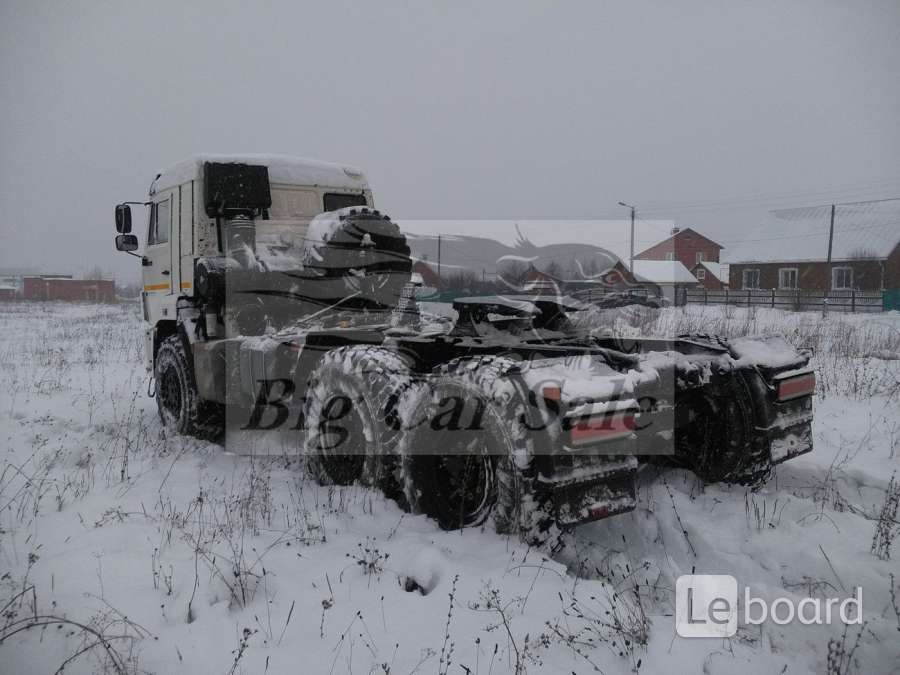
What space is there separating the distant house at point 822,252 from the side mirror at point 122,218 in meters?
34.3

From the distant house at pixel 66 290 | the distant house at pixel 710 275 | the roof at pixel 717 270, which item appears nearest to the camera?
the distant house at pixel 710 275

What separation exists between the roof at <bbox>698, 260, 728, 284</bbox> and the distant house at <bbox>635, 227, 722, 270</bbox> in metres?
0.85

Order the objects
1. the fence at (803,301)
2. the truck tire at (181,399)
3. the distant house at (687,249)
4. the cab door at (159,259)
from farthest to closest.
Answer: the distant house at (687,249)
the fence at (803,301)
the cab door at (159,259)
the truck tire at (181,399)

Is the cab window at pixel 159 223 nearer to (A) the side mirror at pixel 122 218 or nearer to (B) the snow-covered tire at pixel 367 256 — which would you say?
(A) the side mirror at pixel 122 218

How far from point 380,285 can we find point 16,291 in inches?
2831

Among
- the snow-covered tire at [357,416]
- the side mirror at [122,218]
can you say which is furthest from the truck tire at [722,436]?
the side mirror at [122,218]

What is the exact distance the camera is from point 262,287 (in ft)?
17.4

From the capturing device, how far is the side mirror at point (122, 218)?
674 centimetres

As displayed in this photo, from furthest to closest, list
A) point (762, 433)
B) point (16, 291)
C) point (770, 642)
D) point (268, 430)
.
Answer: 1. point (16, 291)
2. point (268, 430)
3. point (762, 433)
4. point (770, 642)

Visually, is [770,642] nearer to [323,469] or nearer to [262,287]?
[323,469]

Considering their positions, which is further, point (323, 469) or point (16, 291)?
point (16, 291)

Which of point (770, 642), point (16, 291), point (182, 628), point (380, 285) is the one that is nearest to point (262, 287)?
point (380, 285)

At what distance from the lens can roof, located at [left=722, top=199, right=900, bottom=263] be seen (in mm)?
35406

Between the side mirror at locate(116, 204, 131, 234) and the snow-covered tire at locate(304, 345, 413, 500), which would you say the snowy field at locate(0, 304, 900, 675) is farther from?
the side mirror at locate(116, 204, 131, 234)
